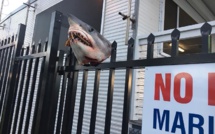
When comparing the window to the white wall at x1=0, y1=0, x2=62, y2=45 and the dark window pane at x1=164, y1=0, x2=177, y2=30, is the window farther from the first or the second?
the white wall at x1=0, y1=0, x2=62, y2=45

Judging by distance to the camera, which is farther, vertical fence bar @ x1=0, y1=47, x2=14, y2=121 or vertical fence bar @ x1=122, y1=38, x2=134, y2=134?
vertical fence bar @ x1=0, y1=47, x2=14, y2=121

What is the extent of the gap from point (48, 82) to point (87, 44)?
22.7 inches

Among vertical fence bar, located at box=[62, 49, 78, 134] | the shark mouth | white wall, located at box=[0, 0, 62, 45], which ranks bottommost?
vertical fence bar, located at box=[62, 49, 78, 134]

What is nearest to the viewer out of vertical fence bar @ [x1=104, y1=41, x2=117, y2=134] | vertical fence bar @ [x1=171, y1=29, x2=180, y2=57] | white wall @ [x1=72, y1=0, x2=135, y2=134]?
vertical fence bar @ [x1=171, y1=29, x2=180, y2=57]

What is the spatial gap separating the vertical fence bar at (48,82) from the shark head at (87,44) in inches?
17.4

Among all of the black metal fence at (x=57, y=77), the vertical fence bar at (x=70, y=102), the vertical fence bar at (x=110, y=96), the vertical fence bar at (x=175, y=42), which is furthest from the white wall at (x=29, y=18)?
the vertical fence bar at (x=175, y=42)

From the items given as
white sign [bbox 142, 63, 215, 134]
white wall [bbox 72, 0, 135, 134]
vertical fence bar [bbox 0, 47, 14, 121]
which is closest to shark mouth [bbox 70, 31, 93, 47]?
white sign [bbox 142, 63, 215, 134]

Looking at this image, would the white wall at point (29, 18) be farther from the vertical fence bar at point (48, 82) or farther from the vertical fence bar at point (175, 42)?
the vertical fence bar at point (175, 42)

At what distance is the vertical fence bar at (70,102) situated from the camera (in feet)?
4.72

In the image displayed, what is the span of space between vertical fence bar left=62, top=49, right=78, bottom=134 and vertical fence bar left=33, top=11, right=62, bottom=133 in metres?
0.18

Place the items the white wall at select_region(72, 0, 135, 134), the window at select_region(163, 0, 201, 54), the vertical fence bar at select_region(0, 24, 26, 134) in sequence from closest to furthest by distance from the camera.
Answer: the vertical fence bar at select_region(0, 24, 26, 134), the white wall at select_region(72, 0, 135, 134), the window at select_region(163, 0, 201, 54)

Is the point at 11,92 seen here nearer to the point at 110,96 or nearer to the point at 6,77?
the point at 6,77

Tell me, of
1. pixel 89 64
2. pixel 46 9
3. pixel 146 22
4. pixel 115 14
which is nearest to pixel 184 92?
pixel 89 64

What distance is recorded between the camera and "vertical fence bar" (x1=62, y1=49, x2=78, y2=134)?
1439 mm
